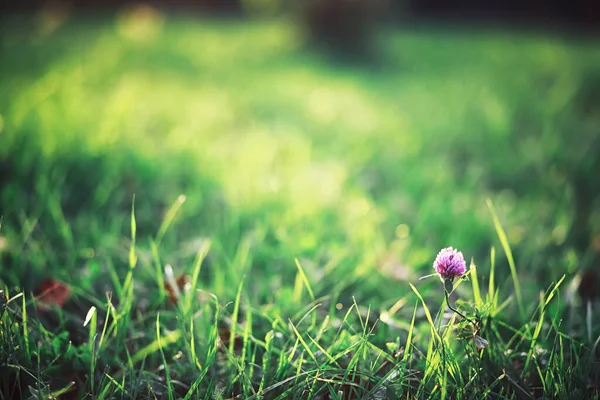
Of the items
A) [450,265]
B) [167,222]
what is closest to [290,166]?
[167,222]

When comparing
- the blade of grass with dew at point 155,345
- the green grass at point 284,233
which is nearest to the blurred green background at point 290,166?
the green grass at point 284,233

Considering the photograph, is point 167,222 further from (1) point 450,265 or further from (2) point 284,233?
(1) point 450,265

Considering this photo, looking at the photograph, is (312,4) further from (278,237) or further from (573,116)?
(278,237)

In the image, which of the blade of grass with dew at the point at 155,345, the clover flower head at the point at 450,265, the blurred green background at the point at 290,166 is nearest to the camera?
the clover flower head at the point at 450,265

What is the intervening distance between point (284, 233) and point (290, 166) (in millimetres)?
679

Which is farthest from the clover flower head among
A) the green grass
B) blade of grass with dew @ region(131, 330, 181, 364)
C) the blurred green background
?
Result: blade of grass with dew @ region(131, 330, 181, 364)

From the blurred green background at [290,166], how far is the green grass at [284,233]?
0.04 feet

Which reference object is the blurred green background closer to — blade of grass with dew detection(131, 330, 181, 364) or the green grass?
the green grass

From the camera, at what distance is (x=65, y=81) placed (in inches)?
89.9

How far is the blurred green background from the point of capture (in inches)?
55.6

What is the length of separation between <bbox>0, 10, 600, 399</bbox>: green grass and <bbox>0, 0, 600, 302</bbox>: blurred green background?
0.04 ft

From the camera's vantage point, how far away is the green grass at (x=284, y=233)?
0.90 m

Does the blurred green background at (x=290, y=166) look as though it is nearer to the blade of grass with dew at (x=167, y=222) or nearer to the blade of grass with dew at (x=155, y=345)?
the blade of grass with dew at (x=167, y=222)

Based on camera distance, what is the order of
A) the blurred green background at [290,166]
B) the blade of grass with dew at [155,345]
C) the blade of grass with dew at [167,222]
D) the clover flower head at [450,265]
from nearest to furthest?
the clover flower head at [450,265] < the blade of grass with dew at [155,345] < the blade of grass with dew at [167,222] < the blurred green background at [290,166]
